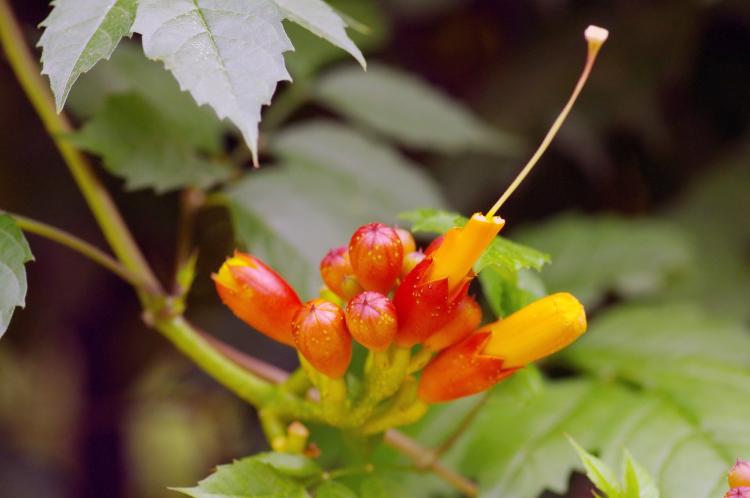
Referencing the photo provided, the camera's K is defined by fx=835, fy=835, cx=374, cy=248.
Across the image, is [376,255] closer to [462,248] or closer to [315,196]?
[462,248]

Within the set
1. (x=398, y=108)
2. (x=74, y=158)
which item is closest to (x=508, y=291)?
(x=74, y=158)

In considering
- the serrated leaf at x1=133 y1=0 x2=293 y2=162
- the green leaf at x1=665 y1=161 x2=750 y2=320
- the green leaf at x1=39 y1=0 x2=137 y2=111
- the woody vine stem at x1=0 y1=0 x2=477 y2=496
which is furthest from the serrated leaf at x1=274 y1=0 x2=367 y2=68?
the green leaf at x1=665 y1=161 x2=750 y2=320

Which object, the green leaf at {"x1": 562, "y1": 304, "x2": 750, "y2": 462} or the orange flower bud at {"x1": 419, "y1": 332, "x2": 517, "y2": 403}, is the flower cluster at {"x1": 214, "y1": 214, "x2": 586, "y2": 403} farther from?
the green leaf at {"x1": 562, "y1": 304, "x2": 750, "y2": 462}

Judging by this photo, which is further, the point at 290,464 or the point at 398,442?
the point at 398,442

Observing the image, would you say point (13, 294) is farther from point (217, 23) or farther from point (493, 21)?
point (493, 21)

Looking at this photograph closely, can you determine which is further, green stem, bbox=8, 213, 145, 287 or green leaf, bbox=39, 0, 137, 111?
green stem, bbox=8, 213, 145, 287

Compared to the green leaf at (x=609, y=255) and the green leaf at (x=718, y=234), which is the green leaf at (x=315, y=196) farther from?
the green leaf at (x=718, y=234)
